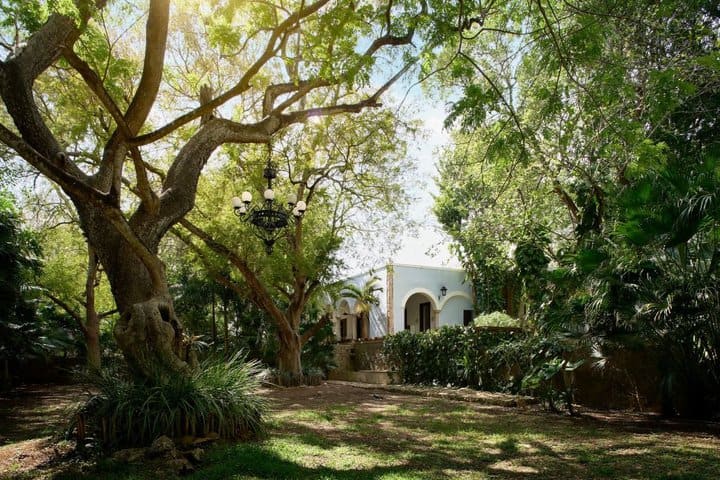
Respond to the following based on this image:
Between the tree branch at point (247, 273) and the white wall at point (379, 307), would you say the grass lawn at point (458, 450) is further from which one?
the white wall at point (379, 307)

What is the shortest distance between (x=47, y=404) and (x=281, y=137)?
8.19 m

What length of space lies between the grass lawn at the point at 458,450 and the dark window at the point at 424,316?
18020 millimetres

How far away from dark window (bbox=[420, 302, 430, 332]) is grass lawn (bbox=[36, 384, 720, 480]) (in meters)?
18.0

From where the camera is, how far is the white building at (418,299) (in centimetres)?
2389

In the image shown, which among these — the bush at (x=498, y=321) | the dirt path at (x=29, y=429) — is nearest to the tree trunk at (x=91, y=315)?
the dirt path at (x=29, y=429)

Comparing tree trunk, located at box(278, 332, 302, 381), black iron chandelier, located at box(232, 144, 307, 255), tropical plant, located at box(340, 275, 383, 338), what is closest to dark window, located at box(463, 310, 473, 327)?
tropical plant, located at box(340, 275, 383, 338)

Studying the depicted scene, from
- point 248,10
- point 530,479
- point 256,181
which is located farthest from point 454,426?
point 256,181

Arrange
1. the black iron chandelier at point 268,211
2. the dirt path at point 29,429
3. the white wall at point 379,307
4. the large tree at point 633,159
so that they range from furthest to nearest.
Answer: the white wall at point 379,307 → the black iron chandelier at point 268,211 → the large tree at point 633,159 → the dirt path at point 29,429

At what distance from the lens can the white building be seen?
23.9m

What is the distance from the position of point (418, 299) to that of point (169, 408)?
22.5 meters

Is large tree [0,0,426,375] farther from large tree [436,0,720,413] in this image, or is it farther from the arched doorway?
the arched doorway

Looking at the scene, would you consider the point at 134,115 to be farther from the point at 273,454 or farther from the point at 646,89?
the point at 646,89

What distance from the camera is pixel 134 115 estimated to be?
6.32m

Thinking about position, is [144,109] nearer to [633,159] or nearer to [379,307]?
[633,159]
